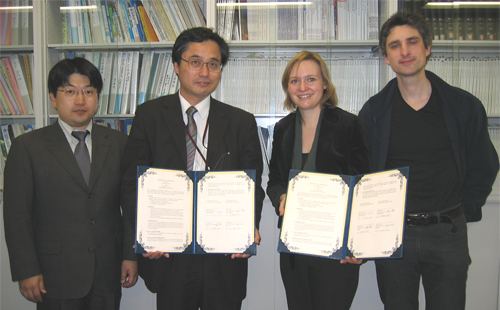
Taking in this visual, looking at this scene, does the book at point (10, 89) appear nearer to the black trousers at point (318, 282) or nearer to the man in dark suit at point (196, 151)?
the man in dark suit at point (196, 151)

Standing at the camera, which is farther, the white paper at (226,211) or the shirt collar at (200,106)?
the shirt collar at (200,106)

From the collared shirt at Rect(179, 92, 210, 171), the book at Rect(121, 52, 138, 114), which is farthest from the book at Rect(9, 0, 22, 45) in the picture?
the collared shirt at Rect(179, 92, 210, 171)

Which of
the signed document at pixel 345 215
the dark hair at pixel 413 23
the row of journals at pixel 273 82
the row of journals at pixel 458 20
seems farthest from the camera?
the row of journals at pixel 273 82

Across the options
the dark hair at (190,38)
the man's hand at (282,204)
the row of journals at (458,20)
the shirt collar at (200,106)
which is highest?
the row of journals at (458,20)

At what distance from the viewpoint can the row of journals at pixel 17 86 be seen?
2711 mm

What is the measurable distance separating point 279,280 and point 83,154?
1714mm

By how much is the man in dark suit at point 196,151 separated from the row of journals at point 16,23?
1.86m

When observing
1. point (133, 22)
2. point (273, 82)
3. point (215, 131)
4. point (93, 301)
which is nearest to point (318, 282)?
point (215, 131)

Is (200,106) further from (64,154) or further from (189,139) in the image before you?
(64,154)

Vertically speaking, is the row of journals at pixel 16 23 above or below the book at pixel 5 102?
above

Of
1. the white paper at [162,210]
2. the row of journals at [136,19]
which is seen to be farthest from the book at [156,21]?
the white paper at [162,210]

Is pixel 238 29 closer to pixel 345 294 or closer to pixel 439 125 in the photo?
pixel 439 125

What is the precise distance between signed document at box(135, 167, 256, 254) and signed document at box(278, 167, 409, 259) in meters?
0.22

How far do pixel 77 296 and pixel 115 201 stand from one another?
53 centimetres
